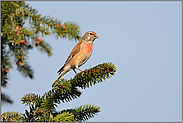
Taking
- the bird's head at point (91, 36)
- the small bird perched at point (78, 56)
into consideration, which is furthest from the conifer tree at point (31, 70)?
the bird's head at point (91, 36)

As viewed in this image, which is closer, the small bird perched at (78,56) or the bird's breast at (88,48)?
the small bird perched at (78,56)

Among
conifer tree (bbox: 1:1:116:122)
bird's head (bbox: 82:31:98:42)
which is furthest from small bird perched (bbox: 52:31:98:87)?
conifer tree (bbox: 1:1:116:122)

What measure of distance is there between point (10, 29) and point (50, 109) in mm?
1352

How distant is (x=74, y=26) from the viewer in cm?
364

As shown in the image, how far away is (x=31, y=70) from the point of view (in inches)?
144

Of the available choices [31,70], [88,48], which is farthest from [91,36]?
[31,70]

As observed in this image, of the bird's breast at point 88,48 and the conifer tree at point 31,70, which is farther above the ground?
the bird's breast at point 88,48

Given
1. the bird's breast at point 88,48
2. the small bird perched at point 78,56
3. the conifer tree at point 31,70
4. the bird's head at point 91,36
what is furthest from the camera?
the bird's head at point 91,36

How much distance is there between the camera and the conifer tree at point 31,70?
2.98 metres

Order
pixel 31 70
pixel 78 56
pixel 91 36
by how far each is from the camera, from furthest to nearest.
Answer: pixel 91 36 → pixel 78 56 → pixel 31 70

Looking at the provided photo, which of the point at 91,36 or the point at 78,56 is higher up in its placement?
the point at 91,36

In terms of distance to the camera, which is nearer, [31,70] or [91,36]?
[31,70]

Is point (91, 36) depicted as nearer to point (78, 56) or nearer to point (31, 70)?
point (78, 56)

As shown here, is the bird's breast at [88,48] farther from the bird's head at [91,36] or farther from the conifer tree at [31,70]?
the conifer tree at [31,70]
